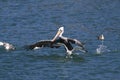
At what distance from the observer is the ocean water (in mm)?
33375

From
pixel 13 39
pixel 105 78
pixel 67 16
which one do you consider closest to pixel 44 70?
pixel 105 78

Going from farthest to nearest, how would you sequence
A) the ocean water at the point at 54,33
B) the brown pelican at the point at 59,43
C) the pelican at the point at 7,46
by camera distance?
1. the pelican at the point at 7,46
2. the brown pelican at the point at 59,43
3. the ocean water at the point at 54,33

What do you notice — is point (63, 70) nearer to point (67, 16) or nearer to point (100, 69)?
point (100, 69)

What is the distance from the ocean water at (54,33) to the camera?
109 ft

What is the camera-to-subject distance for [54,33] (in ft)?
135

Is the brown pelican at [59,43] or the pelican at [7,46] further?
the pelican at [7,46]

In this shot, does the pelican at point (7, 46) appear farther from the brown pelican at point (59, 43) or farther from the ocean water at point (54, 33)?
the brown pelican at point (59, 43)

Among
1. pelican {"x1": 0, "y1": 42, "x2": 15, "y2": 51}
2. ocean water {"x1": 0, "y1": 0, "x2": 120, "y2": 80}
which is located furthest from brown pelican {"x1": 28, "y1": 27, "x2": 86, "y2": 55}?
pelican {"x1": 0, "y1": 42, "x2": 15, "y2": 51}

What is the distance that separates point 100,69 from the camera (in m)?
33.8

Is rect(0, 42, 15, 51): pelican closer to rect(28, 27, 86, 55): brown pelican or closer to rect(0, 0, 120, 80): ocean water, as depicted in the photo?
rect(0, 0, 120, 80): ocean water

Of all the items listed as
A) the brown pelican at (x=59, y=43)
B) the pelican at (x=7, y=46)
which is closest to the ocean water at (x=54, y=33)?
the pelican at (x=7, y=46)

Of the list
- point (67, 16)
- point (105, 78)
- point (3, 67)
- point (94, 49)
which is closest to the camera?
point (105, 78)

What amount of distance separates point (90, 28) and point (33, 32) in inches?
139

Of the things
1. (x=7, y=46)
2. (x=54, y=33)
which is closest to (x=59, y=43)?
(x=7, y=46)
